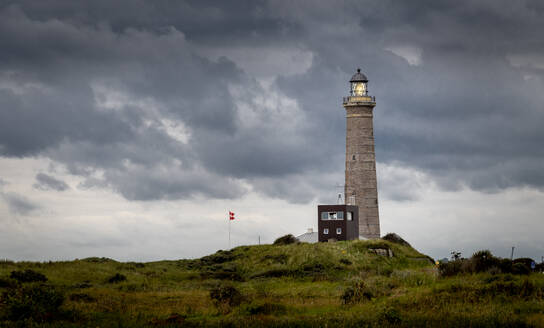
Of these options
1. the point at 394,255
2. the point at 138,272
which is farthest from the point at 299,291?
the point at 394,255

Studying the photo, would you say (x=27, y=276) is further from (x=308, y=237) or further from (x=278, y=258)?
(x=308, y=237)

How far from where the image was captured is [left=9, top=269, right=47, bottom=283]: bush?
44469mm

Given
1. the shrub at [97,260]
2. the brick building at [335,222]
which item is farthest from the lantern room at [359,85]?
the shrub at [97,260]

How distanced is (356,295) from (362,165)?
4550 cm

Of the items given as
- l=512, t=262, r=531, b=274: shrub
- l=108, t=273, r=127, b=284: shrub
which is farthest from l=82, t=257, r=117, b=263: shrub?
l=512, t=262, r=531, b=274: shrub

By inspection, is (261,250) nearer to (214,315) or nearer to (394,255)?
(394,255)

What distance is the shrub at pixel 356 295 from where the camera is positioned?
107 ft

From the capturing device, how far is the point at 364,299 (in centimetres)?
3284

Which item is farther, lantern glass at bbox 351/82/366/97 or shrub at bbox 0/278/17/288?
lantern glass at bbox 351/82/366/97

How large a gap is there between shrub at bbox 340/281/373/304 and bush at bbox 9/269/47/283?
23.7 metres

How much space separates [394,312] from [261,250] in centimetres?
4468

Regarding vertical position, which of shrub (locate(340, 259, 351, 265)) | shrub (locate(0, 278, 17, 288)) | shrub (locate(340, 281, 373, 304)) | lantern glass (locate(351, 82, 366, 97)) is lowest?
shrub (locate(340, 281, 373, 304))

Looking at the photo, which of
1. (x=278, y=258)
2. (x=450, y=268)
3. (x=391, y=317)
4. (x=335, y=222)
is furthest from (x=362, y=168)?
(x=391, y=317)

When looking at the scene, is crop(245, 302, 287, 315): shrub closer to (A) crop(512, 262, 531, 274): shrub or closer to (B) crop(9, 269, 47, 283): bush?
(A) crop(512, 262, 531, 274): shrub
